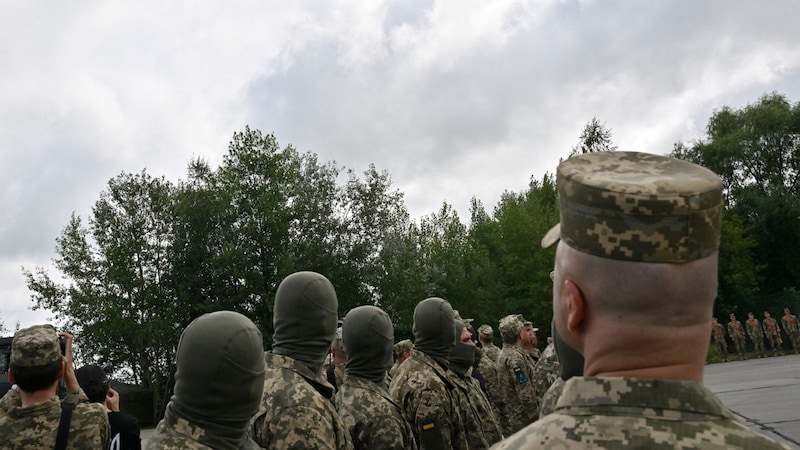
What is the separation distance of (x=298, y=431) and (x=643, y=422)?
8.31 ft

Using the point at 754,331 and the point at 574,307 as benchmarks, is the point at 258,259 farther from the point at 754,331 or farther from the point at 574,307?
the point at 574,307

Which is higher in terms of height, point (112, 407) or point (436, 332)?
point (436, 332)

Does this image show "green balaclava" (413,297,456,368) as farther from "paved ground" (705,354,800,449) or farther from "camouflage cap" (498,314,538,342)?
"paved ground" (705,354,800,449)

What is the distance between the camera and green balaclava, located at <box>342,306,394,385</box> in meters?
6.00

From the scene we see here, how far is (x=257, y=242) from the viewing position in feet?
131

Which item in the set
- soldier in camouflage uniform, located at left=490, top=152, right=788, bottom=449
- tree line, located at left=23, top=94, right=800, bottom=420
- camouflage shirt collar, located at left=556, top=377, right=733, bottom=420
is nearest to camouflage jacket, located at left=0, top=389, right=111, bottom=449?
soldier in camouflage uniform, located at left=490, top=152, right=788, bottom=449

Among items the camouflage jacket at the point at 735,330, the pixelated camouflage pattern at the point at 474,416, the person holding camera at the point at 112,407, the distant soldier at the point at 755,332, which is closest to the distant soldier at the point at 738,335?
the camouflage jacket at the point at 735,330

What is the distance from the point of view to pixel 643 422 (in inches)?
72.8

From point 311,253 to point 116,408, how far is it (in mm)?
34395

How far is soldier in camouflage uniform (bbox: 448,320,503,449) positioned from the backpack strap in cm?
346

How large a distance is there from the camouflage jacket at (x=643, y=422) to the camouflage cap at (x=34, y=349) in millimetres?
3757

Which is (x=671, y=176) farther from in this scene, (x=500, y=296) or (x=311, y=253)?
(x=500, y=296)

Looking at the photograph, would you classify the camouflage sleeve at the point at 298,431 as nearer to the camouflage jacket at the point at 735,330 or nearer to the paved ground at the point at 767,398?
the paved ground at the point at 767,398

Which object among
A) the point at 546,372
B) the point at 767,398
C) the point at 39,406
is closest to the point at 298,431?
the point at 39,406
